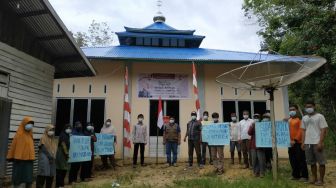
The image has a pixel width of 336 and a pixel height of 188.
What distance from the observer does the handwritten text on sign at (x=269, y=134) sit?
24.8 feet

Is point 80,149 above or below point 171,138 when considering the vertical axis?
below

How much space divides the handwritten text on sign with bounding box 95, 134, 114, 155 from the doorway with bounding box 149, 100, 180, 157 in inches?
115

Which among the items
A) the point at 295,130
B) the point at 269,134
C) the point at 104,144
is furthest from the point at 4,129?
the point at 295,130

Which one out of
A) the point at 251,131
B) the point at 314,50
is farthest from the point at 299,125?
the point at 314,50

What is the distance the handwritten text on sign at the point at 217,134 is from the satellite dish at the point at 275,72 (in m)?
1.54

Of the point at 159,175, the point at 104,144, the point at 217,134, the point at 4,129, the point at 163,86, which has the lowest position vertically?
the point at 159,175

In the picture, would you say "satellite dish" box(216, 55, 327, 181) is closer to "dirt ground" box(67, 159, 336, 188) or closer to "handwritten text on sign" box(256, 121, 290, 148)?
"handwritten text on sign" box(256, 121, 290, 148)

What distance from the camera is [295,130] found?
7660 millimetres

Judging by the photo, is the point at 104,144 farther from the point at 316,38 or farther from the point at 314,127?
the point at 316,38

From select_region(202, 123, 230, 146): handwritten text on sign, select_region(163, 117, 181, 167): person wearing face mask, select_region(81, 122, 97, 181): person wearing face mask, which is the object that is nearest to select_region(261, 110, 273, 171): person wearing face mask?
select_region(202, 123, 230, 146): handwritten text on sign

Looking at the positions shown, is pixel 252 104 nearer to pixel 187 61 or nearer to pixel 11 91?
pixel 187 61

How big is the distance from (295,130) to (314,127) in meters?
0.65

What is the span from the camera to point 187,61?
1279cm

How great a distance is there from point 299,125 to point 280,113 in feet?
20.1
